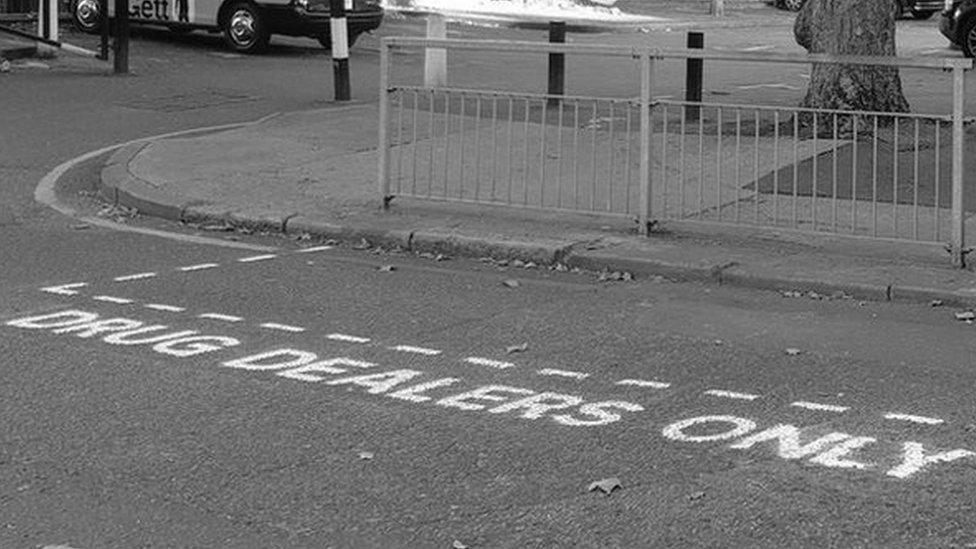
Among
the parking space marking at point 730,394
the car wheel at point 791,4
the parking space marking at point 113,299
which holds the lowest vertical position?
the parking space marking at point 730,394

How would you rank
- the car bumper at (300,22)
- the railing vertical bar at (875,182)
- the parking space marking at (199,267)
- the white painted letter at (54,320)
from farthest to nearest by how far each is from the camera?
the car bumper at (300,22) < the railing vertical bar at (875,182) < the parking space marking at (199,267) < the white painted letter at (54,320)

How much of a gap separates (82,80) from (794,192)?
38.0 ft

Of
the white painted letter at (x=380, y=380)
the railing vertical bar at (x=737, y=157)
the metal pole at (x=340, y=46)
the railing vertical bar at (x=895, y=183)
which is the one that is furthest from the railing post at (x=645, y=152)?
the metal pole at (x=340, y=46)

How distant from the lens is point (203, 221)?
11.6 m

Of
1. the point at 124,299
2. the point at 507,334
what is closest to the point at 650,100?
the point at 507,334

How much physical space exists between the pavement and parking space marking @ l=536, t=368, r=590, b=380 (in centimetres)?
229

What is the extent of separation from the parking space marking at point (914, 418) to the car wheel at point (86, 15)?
→ 68.7 ft

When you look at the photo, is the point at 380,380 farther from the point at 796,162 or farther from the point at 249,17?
the point at 249,17

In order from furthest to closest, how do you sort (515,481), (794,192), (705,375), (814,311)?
1. (794,192)
2. (814,311)
3. (705,375)
4. (515,481)

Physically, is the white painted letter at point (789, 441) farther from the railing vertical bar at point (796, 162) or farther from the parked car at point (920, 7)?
the parked car at point (920, 7)

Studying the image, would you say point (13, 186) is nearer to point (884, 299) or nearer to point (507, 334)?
point (507, 334)

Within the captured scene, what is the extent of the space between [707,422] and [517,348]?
60.4 inches

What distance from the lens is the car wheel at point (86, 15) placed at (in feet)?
85.7

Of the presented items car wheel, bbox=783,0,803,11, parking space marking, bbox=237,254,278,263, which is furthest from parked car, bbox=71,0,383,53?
car wheel, bbox=783,0,803,11
